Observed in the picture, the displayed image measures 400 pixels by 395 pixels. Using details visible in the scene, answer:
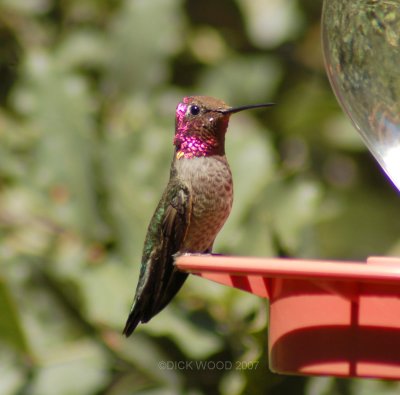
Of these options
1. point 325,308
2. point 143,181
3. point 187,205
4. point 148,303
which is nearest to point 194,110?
point 187,205

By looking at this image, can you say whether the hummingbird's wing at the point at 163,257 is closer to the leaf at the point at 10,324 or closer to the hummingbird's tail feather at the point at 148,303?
the hummingbird's tail feather at the point at 148,303

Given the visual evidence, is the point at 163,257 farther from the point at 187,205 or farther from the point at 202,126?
the point at 202,126

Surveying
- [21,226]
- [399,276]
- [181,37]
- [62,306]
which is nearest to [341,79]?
[399,276]

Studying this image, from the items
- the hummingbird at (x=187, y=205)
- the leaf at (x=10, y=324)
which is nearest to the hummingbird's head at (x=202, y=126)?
the hummingbird at (x=187, y=205)

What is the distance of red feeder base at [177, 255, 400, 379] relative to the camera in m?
2.26

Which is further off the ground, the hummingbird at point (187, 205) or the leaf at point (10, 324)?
the hummingbird at point (187, 205)

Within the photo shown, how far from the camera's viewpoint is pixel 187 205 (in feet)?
10.3

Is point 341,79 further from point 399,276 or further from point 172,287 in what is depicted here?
point 399,276

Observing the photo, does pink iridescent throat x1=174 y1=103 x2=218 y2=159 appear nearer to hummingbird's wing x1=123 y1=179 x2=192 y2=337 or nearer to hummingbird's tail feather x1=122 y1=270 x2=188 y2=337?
hummingbird's wing x1=123 y1=179 x2=192 y2=337

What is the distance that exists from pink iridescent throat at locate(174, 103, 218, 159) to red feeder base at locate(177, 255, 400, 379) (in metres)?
0.88

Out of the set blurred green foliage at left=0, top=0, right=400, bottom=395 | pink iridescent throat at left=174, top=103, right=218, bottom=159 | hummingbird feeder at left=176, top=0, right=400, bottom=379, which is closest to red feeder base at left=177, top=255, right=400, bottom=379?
hummingbird feeder at left=176, top=0, right=400, bottom=379

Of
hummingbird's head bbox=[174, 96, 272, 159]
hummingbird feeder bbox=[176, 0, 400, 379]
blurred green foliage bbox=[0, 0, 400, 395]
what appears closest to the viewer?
hummingbird feeder bbox=[176, 0, 400, 379]

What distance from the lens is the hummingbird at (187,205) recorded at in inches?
117

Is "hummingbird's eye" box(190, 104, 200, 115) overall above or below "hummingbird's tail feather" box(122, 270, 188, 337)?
above
